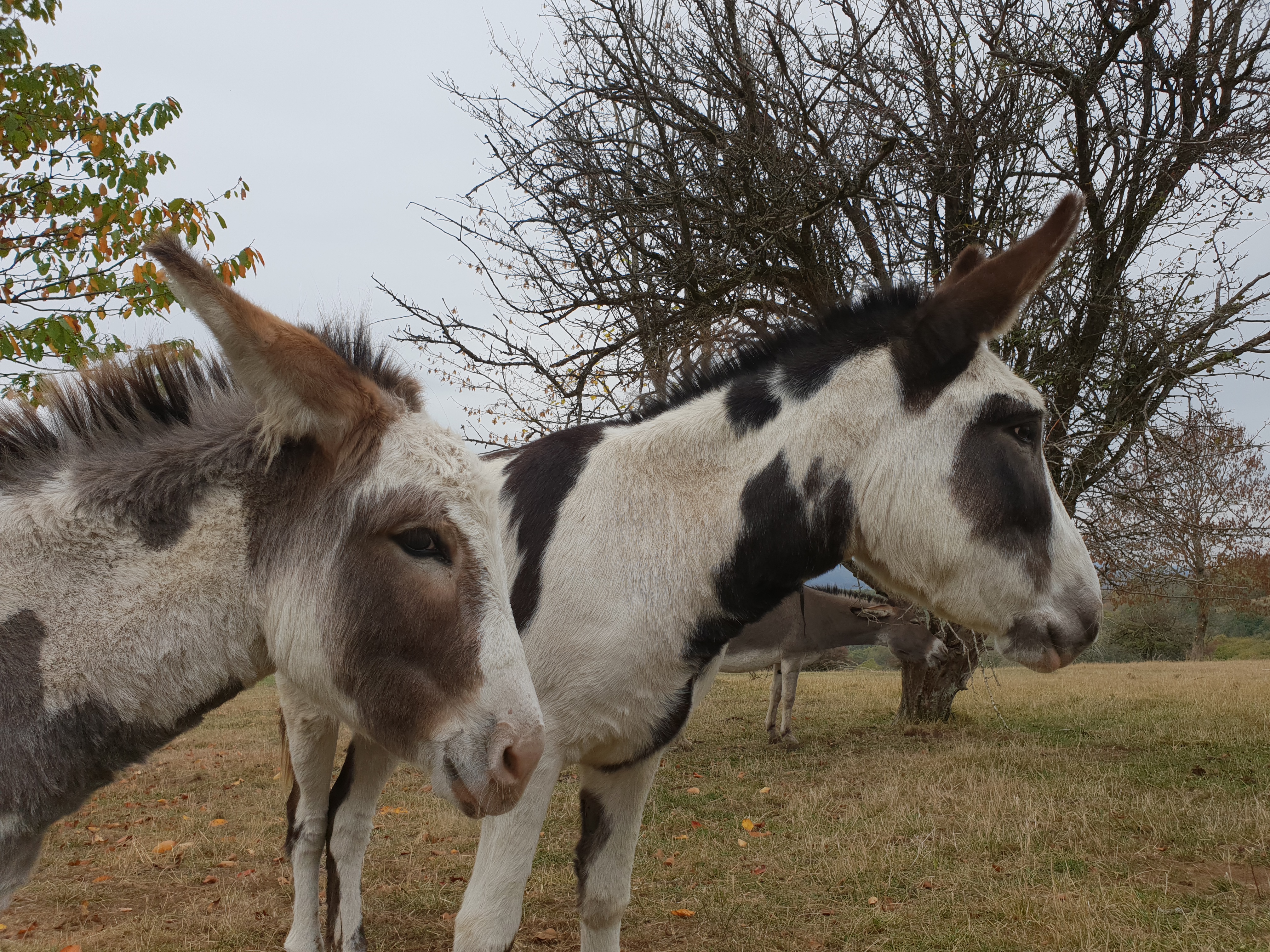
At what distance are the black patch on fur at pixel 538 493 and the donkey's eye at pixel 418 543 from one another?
966 mm

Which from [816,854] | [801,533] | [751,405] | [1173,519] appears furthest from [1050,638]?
[1173,519]

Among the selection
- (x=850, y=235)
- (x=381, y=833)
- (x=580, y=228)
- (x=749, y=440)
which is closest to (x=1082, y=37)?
(x=850, y=235)

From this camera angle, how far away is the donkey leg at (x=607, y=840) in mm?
3016

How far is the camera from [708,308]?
7664 millimetres

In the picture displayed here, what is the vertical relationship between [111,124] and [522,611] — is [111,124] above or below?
above

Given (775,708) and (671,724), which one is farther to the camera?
(775,708)

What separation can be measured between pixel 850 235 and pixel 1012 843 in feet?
18.3

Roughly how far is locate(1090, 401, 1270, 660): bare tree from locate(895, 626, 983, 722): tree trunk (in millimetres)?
2313

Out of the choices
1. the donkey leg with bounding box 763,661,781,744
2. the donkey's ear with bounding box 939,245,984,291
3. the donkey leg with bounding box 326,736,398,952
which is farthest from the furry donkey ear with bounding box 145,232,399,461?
the donkey leg with bounding box 763,661,781,744

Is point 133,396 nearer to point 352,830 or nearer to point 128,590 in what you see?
point 128,590

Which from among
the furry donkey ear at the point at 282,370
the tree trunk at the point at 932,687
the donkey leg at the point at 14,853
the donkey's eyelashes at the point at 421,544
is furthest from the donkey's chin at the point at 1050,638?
the tree trunk at the point at 932,687

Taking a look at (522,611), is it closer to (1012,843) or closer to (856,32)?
(1012,843)

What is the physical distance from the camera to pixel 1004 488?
262 cm

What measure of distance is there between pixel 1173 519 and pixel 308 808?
749cm
